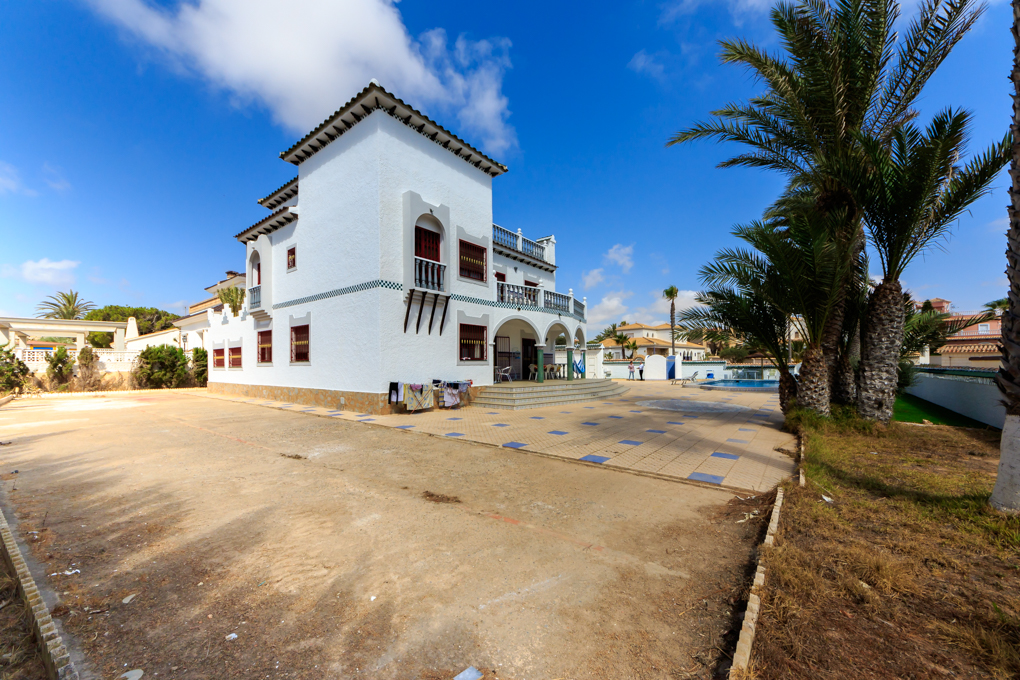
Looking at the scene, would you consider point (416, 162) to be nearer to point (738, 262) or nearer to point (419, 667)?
point (738, 262)

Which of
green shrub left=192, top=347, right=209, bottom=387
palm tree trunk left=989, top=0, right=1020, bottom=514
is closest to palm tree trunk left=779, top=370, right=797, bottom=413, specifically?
palm tree trunk left=989, top=0, right=1020, bottom=514

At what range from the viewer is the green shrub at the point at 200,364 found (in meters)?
22.6

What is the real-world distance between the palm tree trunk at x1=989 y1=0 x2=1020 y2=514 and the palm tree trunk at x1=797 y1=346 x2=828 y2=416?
5.13 metres

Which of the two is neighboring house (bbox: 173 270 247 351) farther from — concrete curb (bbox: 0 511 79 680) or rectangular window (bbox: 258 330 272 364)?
concrete curb (bbox: 0 511 79 680)

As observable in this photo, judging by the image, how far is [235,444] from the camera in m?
7.63

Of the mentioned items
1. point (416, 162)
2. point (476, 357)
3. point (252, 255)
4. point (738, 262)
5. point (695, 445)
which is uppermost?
point (416, 162)

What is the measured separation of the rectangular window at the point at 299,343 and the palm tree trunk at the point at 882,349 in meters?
16.4

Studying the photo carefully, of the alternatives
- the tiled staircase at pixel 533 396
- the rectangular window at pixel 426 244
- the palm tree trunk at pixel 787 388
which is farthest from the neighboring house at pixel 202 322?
the palm tree trunk at pixel 787 388

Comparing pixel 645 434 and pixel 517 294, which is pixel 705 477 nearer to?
pixel 645 434

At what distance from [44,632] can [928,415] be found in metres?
18.7

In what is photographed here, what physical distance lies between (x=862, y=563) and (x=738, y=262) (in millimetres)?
8089

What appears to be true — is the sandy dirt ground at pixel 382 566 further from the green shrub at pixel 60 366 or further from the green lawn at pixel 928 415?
the green shrub at pixel 60 366

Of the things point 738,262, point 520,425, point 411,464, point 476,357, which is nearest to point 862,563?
point 411,464

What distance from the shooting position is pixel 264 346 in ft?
53.6
